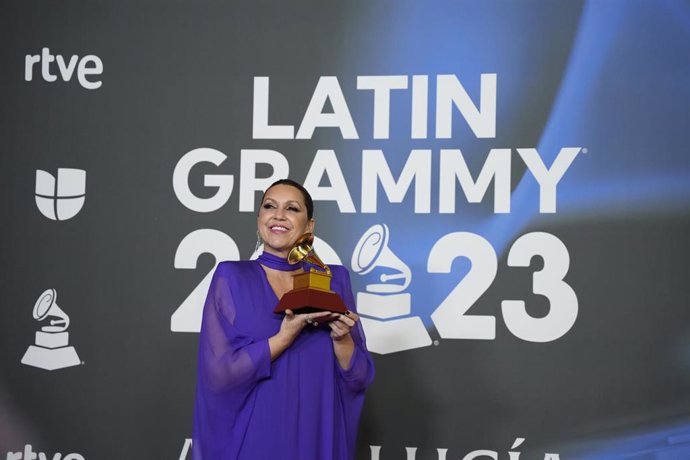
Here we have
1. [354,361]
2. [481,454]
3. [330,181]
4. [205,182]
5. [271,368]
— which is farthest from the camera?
[205,182]

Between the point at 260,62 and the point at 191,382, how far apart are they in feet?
5.31

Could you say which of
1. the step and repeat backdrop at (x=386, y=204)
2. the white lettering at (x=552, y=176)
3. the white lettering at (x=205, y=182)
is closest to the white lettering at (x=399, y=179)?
the step and repeat backdrop at (x=386, y=204)

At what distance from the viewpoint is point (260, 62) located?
4.29 m

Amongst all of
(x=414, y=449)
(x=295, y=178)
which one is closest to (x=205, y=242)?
(x=295, y=178)

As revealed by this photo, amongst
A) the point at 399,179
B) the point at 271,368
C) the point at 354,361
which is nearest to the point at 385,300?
the point at 399,179

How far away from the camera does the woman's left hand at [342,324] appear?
2.77 m

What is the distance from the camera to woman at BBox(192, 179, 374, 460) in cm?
275

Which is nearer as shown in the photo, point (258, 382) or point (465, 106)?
point (258, 382)

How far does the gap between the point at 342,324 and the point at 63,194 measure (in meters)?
2.20

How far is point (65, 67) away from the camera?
4.45 m

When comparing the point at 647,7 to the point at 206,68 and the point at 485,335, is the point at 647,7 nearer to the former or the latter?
the point at 485,335

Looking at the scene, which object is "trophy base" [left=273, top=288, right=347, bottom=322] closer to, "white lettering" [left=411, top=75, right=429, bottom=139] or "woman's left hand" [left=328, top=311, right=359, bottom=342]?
"woman's left hand" [left=328, top=311, right=359, bottom=342]

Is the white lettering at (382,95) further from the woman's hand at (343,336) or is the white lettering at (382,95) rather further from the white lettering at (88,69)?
the woman's hand at (343,336)

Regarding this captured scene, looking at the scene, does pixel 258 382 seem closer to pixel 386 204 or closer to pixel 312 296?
pixel 312 296
